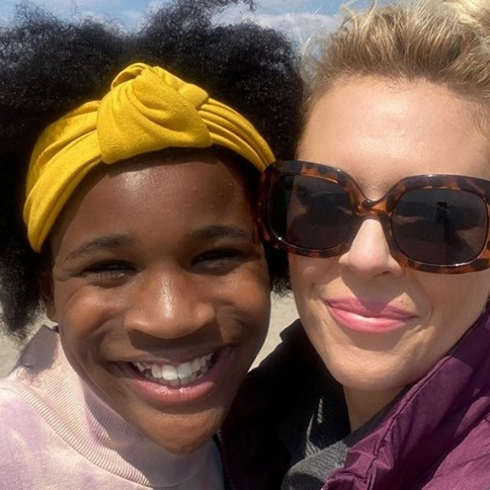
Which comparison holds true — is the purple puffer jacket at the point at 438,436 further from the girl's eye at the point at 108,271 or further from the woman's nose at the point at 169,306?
the girl's eye at the point at 108,271

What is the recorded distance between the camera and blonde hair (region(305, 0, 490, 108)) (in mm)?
1650

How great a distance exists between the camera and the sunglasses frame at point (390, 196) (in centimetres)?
155

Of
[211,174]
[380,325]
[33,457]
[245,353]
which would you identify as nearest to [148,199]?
[211,174]

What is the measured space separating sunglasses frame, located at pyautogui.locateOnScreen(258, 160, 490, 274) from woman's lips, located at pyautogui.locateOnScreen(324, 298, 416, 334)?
0.11 meters

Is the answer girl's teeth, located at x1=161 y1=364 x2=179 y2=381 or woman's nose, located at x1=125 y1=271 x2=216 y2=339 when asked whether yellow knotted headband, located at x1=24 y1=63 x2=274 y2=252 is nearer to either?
woman's nose, located at x1=125 y1=271 x2=216 y2=339

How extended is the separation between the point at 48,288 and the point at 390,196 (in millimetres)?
1055

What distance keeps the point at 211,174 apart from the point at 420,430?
0.79m

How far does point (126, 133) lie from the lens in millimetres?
1735

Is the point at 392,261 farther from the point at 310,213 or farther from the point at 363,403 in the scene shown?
the point at 363,403

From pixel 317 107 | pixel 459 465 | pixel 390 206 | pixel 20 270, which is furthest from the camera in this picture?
pixel 20 270

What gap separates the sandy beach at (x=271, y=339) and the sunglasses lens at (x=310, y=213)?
3290 millimetres

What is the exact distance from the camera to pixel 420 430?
1.54m

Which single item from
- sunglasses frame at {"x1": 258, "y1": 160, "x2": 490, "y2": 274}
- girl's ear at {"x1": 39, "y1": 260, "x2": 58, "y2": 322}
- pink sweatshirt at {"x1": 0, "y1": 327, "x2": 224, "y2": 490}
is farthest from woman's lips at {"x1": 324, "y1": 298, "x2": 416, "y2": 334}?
girl's ear at {"x1": 39, "y1": 260, "x2": 58, "y2": 322}

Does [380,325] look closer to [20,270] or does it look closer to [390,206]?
[390,206]
